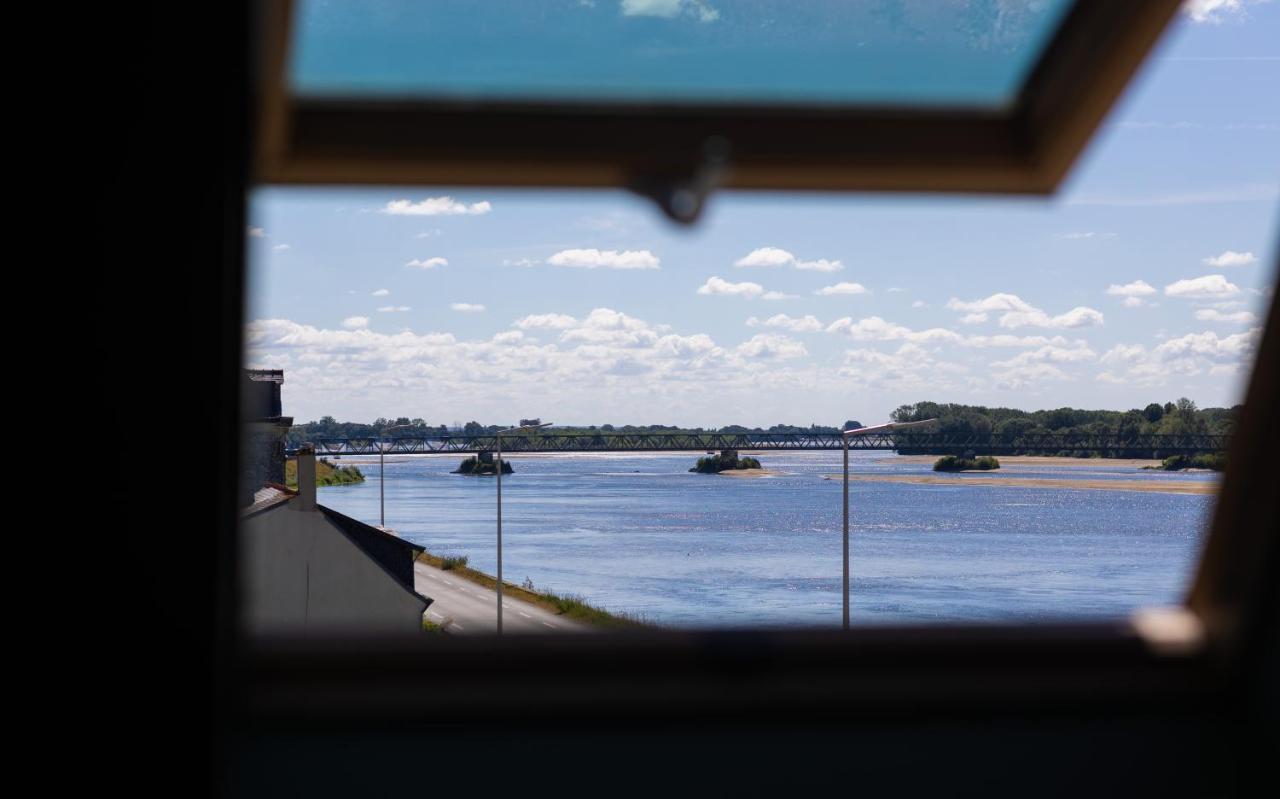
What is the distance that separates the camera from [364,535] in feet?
25.4

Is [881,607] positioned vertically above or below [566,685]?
below

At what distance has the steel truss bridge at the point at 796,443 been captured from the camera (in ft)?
7.77

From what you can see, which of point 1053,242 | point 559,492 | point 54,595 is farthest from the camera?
point 559,492

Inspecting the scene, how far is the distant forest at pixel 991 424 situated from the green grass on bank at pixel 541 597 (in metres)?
4.73

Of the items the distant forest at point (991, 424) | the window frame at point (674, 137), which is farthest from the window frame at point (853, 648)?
the distant forest at point (991, 424)

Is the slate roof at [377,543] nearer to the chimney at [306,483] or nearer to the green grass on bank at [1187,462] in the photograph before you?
the chimney at [306,483]

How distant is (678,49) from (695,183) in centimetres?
16

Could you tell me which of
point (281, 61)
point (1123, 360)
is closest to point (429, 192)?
point (281, 61)

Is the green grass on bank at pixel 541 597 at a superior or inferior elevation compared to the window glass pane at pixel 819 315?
inferior

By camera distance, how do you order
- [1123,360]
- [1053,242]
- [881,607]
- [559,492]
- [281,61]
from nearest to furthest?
[281,61] < [1123,360] < [1053,242] < [881,607] < [559,492]

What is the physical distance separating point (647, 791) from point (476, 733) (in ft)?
0.69

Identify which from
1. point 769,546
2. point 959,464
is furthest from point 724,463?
point 769,546

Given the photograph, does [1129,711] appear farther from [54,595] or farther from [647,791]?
[54,595]

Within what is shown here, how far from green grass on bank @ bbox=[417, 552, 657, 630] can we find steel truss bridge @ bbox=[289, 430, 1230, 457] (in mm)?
4507
